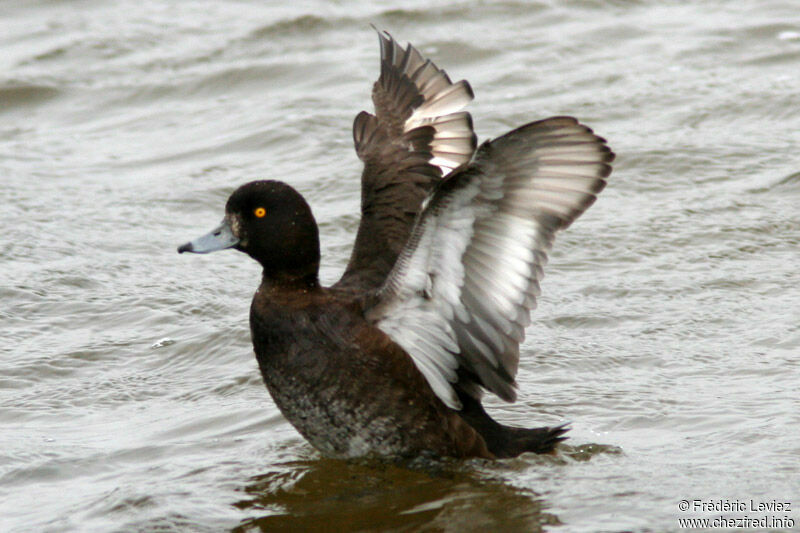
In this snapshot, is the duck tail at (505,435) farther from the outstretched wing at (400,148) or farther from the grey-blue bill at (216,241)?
the grey-blue bill at (216,241)

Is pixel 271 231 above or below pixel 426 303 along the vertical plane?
above

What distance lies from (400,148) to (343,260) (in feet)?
5.74

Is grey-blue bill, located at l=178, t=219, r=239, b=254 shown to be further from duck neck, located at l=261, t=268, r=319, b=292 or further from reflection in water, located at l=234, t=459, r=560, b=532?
reflection in water, located at l=234, t=459, r=560, b=532

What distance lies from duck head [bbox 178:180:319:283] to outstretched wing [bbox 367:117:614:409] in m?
0.40

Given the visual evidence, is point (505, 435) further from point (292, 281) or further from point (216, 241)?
point (216, 241)

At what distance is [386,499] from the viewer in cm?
466

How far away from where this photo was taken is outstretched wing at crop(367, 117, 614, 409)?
4.21 m

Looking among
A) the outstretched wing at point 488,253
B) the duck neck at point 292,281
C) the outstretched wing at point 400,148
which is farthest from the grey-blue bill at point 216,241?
the outstretched wing at point 488,253

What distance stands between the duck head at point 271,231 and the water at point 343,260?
2.77 feet

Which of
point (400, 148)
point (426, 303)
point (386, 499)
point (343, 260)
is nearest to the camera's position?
point (426, 303)

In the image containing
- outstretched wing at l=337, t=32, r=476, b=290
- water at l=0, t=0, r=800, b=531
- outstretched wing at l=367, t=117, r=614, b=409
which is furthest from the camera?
outstretched wing at l=337, t=32, r=476, b=290

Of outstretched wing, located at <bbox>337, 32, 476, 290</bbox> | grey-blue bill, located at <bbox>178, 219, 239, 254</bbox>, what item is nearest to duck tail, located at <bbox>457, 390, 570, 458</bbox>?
outstretched wing, located at <bbox>337, 32, 476, 290</bbox>

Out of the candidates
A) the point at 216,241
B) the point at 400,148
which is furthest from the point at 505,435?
the point at 400,148

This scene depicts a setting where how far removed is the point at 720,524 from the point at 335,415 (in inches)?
57.8
